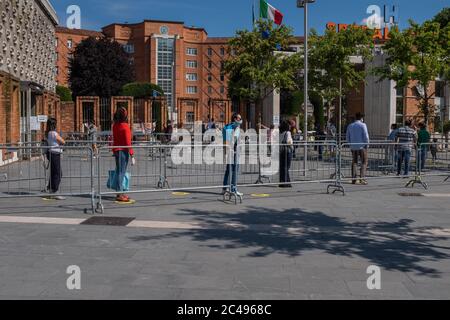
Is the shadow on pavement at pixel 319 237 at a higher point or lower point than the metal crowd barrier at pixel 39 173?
lower

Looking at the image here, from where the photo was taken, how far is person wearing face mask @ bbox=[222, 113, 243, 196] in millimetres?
10906

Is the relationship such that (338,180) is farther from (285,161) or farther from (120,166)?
(120,166)

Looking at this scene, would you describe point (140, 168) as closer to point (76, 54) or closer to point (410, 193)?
point (410, 193)

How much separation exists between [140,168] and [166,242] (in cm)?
707

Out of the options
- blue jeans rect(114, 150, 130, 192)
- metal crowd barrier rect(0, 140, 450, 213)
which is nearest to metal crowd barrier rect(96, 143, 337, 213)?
metal crowd barrier rect(0, 140, 450, 213)

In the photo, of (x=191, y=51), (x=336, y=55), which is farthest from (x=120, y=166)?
(x=191, y=51)

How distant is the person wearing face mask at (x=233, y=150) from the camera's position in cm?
1091

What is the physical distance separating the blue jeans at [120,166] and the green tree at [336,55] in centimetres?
1848

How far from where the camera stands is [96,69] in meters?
64.6

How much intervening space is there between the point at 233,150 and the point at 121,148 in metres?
2.37

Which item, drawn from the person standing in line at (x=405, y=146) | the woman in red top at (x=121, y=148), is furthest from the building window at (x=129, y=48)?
the woman in red top at (x=121, y=148)

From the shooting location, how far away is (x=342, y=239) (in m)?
7.48

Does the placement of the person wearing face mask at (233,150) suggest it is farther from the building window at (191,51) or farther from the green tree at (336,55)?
the building window at (191,51)
